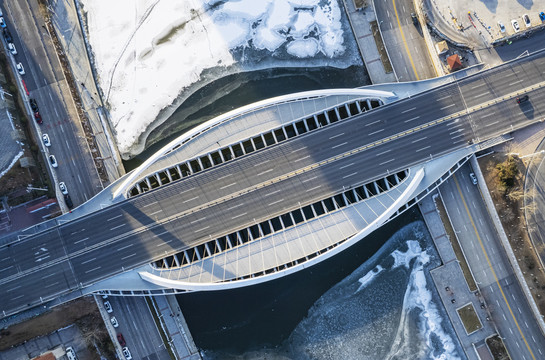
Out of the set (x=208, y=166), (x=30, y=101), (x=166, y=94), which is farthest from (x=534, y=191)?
(x=30, y=101)

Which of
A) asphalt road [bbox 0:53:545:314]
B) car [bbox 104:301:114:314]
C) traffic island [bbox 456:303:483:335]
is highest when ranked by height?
asphalt road [bbox 0:53:545:314]

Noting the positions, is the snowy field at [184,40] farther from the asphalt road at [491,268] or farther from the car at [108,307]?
the asphalt road at [491,268]

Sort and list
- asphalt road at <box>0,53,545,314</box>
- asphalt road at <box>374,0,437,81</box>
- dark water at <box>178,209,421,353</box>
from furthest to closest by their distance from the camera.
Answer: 1. dark water at <box>178,209,421,353</box>
2. asphalt road at <box>374,0,437,81</box>
3. asphalt road at <box>0,53,545,314</box>

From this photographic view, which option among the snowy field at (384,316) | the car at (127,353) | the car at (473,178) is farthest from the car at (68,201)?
the car at (473,178)

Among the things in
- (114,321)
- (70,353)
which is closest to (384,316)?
(114,321)

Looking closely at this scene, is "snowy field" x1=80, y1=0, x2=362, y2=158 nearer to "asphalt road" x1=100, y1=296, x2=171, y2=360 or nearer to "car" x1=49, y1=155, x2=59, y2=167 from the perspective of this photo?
"car" x1=49, y1=155, x2=59, y2=167

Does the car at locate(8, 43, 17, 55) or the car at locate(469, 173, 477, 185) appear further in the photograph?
the car at locate(8, 43, 17, 55)

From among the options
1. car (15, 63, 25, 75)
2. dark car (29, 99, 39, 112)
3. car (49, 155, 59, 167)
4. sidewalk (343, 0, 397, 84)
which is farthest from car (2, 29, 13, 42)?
sidewalk (343, 0, 397, 84)

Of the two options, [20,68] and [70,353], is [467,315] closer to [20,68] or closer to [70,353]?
[70,353]
